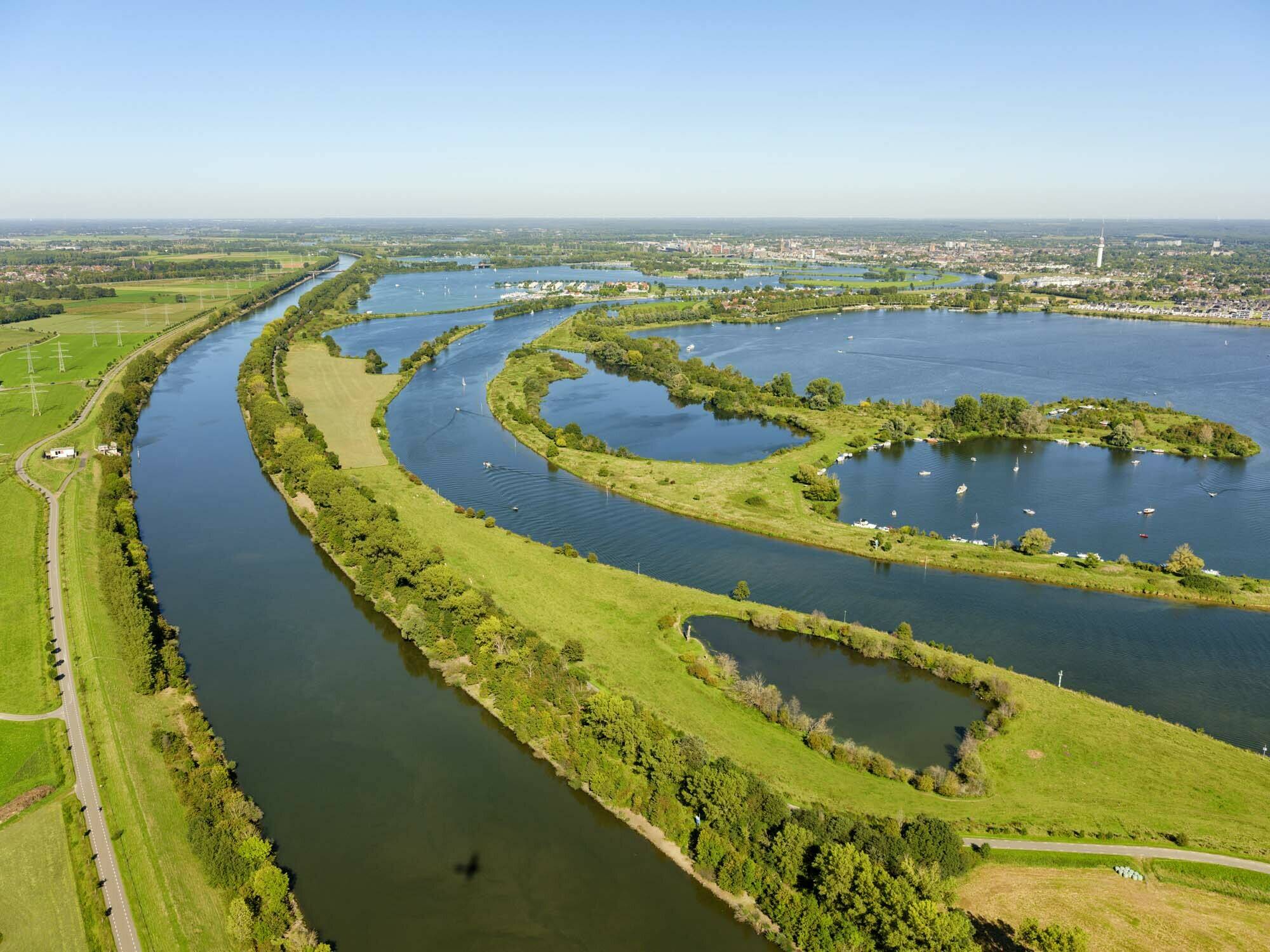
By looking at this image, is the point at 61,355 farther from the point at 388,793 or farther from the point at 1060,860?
the point at 1060,860

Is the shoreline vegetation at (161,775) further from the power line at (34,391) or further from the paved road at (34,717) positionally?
the power line at (34,391)

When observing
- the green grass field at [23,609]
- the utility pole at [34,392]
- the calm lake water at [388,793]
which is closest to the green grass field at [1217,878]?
the calm lake water at [388,793]

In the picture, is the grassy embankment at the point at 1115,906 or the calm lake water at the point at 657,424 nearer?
the grassy embankment at the point at 1115,906

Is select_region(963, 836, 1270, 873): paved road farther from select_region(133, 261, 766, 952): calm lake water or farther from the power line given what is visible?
the power line

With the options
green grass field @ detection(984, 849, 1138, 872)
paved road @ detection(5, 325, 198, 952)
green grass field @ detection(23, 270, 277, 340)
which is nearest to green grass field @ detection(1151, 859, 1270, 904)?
green grass field @ detection(984, 849, 1138, 872)

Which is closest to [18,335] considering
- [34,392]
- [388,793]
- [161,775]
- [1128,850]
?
[34,392]
